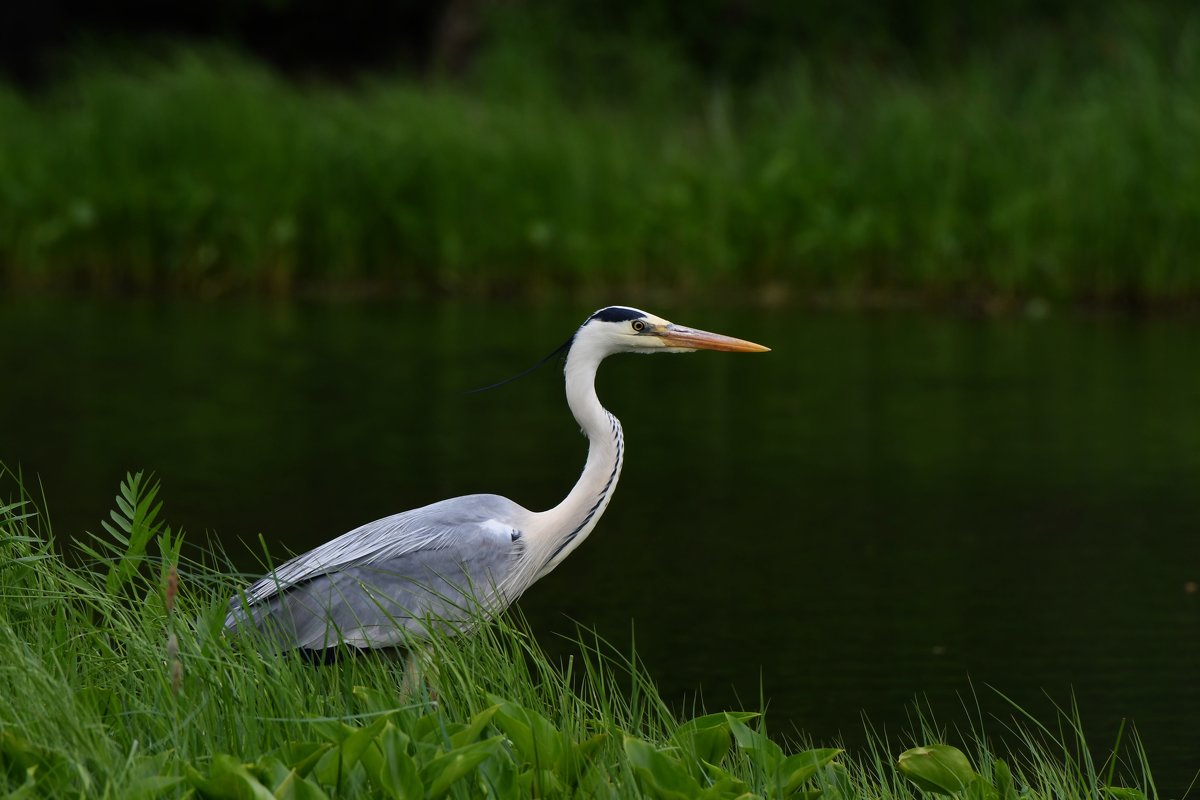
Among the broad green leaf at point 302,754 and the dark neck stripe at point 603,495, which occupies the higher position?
the dark neck stripe at point 603,495

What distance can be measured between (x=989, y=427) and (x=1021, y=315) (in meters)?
4.78

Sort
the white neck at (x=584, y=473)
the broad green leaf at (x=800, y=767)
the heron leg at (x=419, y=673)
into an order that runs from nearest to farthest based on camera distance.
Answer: the broad green leaf at (x=800, y=767) → the heron leg at (x=419, y=673) → the white neck at (x=584, y=473)

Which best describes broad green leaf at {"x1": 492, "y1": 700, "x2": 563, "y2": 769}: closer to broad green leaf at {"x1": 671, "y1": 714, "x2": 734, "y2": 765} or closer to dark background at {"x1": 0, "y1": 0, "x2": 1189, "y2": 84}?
broad green leaf at {"x1": 671, "y1": 714, "x2": 734, "y2": 765}

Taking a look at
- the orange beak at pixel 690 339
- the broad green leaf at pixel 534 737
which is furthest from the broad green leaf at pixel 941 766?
the orange beak at pixel 690 339

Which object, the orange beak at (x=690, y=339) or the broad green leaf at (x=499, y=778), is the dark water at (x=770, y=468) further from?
the broad green leaf at (x=499, y=778)

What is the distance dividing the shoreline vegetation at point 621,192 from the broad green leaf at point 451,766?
12.2m

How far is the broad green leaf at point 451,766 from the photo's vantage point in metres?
3.88

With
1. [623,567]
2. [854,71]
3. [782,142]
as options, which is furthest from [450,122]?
[623,567]

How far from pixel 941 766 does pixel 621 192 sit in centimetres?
1250

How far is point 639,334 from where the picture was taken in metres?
5.82

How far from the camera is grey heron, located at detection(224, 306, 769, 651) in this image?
5.28 meters

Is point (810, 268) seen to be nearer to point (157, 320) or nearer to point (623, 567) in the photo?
point (157, 320)

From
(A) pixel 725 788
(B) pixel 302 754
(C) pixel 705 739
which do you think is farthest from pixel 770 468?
(B) pixel 302 754

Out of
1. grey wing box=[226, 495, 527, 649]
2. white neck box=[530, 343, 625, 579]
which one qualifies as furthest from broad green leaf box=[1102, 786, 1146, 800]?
white neck box=[530, 343, 625, 579]
